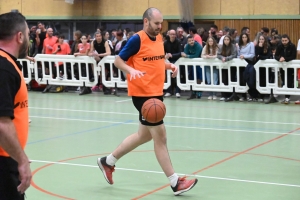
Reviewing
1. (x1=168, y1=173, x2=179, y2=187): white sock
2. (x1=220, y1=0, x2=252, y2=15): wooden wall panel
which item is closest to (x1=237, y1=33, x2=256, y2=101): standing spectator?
(x1=220, y1=0, x2=252, y2=15): wooden wall panel

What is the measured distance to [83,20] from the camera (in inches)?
1107

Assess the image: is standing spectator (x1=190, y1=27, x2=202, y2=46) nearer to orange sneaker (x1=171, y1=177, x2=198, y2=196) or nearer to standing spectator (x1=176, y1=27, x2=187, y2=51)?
standing spectator (x1=176, y1=27, x2=187, y2=51)

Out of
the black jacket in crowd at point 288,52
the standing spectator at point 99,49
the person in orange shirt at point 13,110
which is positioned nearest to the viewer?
the person in orange shirt at point 13,110

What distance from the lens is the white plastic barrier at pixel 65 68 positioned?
1953 cm

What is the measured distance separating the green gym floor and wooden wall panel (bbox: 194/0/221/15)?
29.5 ft

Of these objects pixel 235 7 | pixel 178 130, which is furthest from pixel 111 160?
pixel 235 7

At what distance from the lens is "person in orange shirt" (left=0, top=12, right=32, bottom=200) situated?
12.8ft

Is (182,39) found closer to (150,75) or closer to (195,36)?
(195,36)

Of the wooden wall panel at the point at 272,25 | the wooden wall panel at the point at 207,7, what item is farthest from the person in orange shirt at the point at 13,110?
the wooden wall panel at the point at 207,7

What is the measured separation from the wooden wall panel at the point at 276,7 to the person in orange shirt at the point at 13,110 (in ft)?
66.2

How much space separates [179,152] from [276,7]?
14982 mm

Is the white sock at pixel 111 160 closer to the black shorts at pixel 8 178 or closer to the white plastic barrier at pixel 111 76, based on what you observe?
the black shorts at pixel 8 178

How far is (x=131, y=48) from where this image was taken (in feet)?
24.0

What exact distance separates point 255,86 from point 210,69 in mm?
1527
